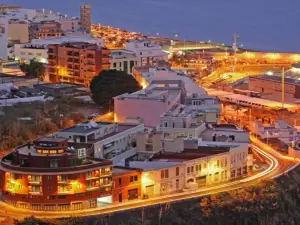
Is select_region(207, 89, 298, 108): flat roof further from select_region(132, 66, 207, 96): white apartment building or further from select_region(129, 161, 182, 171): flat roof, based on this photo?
select_region(129, 161, 182, 171): flat roof

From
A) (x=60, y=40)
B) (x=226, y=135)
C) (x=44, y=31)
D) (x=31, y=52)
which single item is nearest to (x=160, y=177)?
(x=226, y=135)

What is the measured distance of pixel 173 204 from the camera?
6715 mm

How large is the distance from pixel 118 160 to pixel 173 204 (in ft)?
3.50

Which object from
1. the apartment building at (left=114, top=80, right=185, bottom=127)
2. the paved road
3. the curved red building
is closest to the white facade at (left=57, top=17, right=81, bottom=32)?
the apartment building at (left=114, top=80, right=185, bottom=127)

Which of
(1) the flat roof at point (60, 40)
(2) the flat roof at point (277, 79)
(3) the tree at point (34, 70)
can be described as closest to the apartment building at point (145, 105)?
(3) the tree at point (34, 70)

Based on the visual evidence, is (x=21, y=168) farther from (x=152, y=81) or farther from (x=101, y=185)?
(x=152, y=81)

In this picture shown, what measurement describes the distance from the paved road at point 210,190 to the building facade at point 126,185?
90 mm

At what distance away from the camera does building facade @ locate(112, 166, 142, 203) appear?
6.70 meters

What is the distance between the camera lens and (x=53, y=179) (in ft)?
21.0

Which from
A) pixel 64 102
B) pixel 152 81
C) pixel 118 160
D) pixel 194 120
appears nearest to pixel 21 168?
pixel 118 160

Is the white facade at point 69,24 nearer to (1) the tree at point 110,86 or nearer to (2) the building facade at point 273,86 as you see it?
(2) the building facade at point 273,86

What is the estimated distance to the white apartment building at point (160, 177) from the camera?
6883 millimetres

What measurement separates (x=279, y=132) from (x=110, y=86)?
101 inches

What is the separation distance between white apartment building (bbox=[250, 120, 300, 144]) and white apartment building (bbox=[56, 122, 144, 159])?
184 cm
